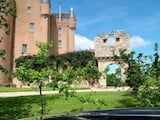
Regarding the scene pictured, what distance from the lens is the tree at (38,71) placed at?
10.5m

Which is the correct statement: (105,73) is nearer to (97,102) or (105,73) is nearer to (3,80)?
(97,102)

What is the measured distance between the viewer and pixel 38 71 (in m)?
11.0

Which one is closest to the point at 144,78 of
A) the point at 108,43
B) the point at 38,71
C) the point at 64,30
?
the point at 38,71

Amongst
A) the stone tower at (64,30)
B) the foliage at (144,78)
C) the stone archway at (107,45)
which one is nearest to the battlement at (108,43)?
the stone archway at (107,45)

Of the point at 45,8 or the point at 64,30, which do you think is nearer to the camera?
the point at 45,8

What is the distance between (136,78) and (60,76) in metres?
2.87

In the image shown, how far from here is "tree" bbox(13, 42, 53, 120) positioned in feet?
34.5

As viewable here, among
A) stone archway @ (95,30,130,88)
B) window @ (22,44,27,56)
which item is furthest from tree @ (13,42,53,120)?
window @ (22,44,27,56)

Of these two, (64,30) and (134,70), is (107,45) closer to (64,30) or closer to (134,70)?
(64,30)

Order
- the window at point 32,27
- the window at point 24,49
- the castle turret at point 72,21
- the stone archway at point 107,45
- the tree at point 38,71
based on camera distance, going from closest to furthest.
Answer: the tree at point 38,71
the stone archway at point 107,45
the window at point 24,49
the window at point 32,27
the castle turret at point 72,21

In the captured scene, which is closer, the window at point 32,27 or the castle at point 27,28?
the castle at point 27,28

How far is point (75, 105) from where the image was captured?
16.4 m

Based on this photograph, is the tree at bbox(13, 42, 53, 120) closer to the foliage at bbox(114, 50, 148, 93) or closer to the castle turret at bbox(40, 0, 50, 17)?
the foliage at bbox(114, 50, 148, 93)

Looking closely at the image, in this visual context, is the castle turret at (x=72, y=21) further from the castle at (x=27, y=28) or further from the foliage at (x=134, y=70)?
the foliage at (x=134, y=70)
